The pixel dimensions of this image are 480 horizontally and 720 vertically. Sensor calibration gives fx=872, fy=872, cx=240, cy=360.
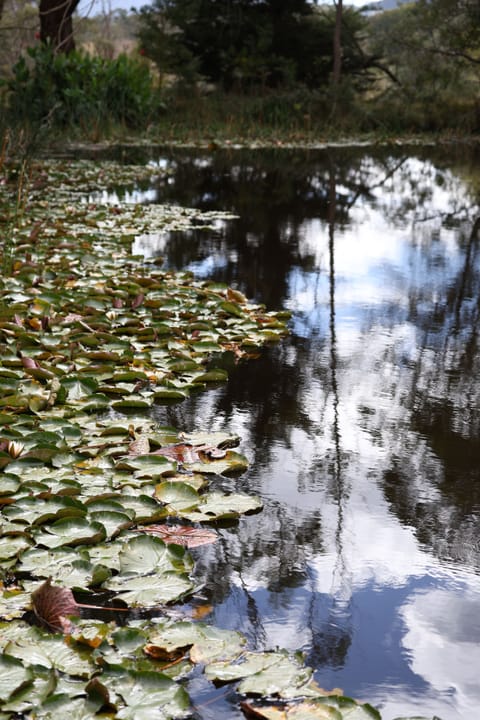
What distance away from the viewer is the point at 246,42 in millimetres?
19203

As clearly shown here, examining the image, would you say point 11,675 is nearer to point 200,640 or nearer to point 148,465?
point 200,640

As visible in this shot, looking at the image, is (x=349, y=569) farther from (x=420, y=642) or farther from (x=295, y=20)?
(x=295, y=20)

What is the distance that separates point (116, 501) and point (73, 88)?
11.4m

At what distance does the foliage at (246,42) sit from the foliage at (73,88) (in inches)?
208

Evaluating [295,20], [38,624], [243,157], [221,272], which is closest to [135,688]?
[38,624]

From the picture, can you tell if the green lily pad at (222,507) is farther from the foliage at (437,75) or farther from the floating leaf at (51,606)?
the foliage at (437,75)

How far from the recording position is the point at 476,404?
291cm

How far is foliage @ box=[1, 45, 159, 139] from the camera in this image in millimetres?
12234

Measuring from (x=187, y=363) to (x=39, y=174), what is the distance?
6.28 meters

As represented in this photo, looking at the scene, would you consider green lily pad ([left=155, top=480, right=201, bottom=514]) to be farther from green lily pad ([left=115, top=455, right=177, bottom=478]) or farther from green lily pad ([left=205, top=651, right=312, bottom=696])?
green lily pad ([left=205, top=651, right=312, bottom=696])

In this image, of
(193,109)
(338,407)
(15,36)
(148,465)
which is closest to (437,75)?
(193,109)

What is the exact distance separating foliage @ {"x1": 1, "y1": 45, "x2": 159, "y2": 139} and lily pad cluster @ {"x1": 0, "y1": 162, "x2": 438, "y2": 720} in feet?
28.0

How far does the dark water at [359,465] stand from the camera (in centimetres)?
160

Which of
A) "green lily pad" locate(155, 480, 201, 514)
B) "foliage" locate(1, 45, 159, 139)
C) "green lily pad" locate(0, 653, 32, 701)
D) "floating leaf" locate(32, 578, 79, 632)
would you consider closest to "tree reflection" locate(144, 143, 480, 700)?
"green lily pad" locate(155, 480, 201, 514)
